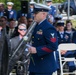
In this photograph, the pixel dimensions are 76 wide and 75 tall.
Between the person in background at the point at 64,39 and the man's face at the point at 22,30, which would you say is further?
the person in background at the point at 64,39

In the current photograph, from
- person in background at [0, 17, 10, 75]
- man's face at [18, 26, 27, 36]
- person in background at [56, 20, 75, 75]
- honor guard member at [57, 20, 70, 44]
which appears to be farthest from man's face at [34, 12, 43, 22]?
honor guard member at [57, 20, 70, 44]

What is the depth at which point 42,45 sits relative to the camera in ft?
18.4

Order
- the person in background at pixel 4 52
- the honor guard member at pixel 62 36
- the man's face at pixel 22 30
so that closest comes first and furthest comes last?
1. the person in background at pixel 4 52
2. the man's face at pixel 22 30
3. the honor guard member at pixel 62 36

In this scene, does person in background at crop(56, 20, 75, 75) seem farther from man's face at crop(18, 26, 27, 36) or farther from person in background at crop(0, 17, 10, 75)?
person in background at crop(0, 17, 10, 75)

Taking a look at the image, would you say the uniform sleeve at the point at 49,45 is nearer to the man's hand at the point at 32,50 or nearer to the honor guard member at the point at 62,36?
the man's hand at the point at 32,50

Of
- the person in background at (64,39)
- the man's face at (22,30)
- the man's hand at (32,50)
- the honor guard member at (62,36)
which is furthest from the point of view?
the honor guard member at (62,36)

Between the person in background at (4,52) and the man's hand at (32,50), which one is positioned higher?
the person in background at (4,52)

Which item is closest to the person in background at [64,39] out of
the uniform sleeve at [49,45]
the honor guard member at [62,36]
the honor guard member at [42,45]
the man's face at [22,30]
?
the honor guard member at [62,36]

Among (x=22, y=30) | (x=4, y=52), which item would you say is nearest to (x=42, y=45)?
(x=4, y=52)

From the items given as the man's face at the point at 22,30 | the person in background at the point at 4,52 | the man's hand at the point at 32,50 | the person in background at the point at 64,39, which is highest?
the person in background at the point at 4,52

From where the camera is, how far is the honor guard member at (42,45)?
5.51 metres

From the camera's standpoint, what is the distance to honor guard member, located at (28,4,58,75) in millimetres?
5512

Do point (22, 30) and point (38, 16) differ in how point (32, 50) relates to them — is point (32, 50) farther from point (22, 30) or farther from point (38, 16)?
point (22, 30)

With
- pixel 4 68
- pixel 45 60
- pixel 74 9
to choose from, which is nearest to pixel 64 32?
pixel 45 60
